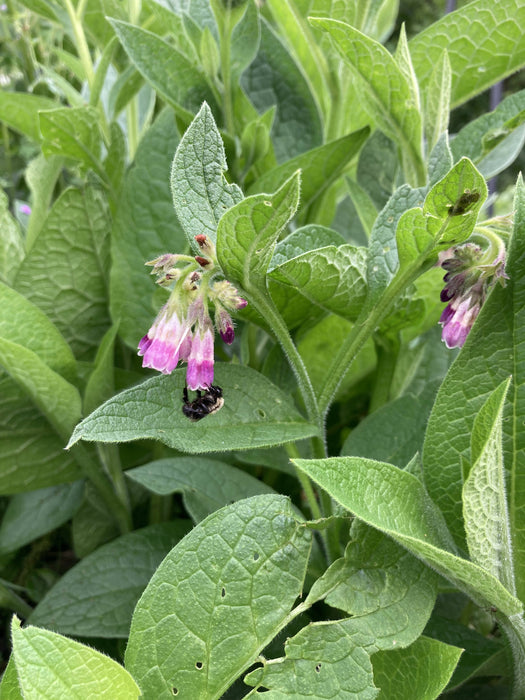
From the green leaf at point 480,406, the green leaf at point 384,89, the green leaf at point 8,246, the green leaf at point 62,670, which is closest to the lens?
the green leaf at point 62,670

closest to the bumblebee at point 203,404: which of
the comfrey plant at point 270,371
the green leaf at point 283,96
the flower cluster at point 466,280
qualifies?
the comfrey plant at point 270,371

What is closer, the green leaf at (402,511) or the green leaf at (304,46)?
the green leaf at (402,511)

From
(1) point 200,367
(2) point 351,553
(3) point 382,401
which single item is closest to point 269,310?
(1) point 200,367

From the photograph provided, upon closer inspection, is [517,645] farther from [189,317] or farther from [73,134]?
[73,134]

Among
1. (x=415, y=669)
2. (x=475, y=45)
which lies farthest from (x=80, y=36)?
(x=415, y=669)

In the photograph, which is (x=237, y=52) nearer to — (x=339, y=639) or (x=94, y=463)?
(x=94, y=463)

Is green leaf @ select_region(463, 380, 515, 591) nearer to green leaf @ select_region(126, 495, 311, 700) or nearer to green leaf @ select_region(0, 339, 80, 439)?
green leaf @ select_region(126, 495, 311, 700)

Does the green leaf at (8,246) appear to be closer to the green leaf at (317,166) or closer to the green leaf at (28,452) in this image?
the green leaf at (28,452)

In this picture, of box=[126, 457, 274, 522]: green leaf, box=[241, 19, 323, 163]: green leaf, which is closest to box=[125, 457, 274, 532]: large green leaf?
box=[126, 457, 274, 522]: green leaf
